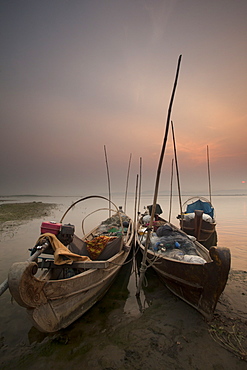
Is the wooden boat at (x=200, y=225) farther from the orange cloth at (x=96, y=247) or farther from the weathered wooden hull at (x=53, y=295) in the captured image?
the weathered wooden hull at (x=53, y=295)

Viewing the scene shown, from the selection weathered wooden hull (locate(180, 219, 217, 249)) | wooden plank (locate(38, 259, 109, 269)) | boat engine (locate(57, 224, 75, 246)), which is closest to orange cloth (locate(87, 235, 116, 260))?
boat engine (locate(57, 224, 75, 246))

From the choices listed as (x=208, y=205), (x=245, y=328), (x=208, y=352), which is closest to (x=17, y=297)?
(x=208, y=352)

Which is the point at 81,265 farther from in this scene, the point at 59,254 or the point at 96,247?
the point at 96,247

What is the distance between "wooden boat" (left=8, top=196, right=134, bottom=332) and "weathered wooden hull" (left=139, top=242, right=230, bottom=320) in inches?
57.8

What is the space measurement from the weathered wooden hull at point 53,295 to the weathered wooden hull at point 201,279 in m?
1.62

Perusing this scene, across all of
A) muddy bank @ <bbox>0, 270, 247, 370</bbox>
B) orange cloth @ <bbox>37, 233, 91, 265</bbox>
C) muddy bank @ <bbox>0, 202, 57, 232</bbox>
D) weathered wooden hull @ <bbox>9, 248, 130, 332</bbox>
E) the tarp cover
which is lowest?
muddy bank @ <bbox>0, 270, 247, 370</bbox>

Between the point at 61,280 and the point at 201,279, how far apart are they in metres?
2.52

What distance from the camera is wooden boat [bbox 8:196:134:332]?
Answer: 238 centimetres

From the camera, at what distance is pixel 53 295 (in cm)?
282


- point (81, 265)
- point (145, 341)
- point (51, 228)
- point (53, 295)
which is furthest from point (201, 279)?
point (51, 228)

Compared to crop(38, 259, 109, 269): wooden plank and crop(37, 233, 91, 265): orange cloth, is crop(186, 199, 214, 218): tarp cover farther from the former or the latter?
crop(37, 233, 91, 265): orange cloth

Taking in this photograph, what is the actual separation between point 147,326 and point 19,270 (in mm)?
2469

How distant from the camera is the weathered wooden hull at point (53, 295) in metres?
2.32

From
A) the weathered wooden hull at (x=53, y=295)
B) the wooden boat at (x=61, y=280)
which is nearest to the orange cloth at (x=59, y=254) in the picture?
the wooden boat at (x=61, y=280)
